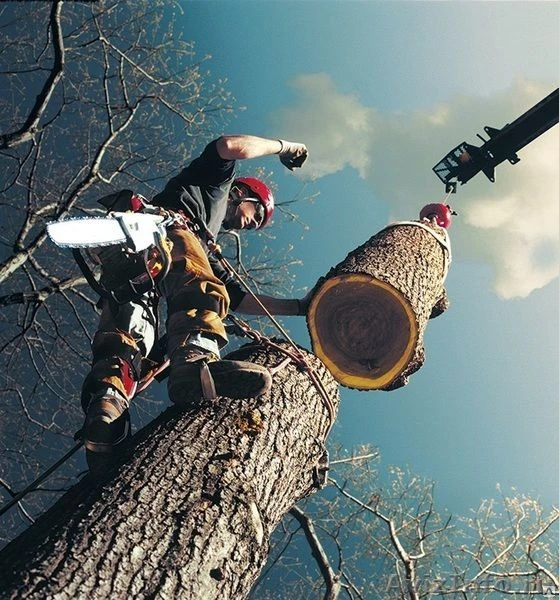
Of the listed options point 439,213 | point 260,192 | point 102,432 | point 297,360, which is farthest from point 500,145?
point 102,432

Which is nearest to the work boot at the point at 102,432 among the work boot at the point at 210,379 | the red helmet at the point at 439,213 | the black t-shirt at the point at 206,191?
the work boot at the point at 210,379

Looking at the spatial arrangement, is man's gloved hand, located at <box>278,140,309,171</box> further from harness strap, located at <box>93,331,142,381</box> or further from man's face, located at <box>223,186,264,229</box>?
harness strap, located at <box>93,331,142,381</box>

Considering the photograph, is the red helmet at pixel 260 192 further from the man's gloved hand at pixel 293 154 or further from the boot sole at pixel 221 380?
the boot sole at pixel 221 380

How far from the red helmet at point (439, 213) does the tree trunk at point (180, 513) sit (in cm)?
273

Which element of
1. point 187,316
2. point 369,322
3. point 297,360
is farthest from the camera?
point 369,322

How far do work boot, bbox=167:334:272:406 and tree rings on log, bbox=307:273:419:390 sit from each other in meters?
1.03

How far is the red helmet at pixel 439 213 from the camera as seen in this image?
177 inches

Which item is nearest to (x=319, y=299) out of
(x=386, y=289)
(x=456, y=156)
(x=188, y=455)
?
(x=386, y=289)

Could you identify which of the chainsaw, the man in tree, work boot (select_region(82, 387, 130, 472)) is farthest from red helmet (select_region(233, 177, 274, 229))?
work boot (select_region(82, 387, 130, 472))

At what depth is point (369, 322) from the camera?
3.15 m

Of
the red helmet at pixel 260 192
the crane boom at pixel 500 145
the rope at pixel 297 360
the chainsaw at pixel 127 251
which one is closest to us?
the chainsaw at pixel 127 251

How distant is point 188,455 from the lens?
6.21 ft

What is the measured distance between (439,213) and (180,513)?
3.70 metres

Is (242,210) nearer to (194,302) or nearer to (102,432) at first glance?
(194,302)
